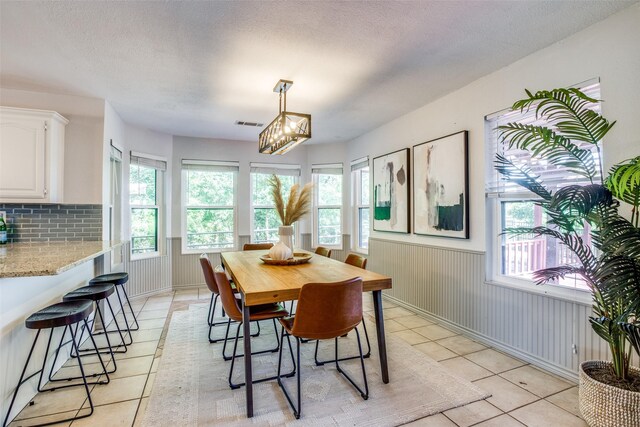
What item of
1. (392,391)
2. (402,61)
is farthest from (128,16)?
(392,391)

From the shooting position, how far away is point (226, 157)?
5.41 metres

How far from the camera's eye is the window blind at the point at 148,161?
4470 millimetres

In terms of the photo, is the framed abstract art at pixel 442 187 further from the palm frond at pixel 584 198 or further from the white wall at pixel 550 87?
the palm frond at pixel 584 198

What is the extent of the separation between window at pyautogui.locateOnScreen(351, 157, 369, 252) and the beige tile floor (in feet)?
7.41

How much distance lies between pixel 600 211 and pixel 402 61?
1750mm

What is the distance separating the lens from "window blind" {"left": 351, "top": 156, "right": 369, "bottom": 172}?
5.04m

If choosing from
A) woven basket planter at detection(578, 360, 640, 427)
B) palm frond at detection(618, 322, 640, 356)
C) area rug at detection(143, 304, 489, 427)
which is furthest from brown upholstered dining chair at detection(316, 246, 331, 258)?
palm frond at detection(618, 322, 640, 356)

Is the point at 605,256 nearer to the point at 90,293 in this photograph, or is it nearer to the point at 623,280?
the point at 623,280

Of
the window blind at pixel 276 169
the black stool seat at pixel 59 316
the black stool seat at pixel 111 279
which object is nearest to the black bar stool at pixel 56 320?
the black stool seat at pixel 59 316

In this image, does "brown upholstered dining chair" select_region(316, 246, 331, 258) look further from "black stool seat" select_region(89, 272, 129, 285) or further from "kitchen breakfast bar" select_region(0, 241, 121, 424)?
"kitchen breakfast bar" select_region(0, 241, 121, 424)

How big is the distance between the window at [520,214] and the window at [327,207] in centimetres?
310

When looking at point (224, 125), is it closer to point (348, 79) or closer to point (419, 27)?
point (348, 79)

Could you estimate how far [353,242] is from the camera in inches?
217

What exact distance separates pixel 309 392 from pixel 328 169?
411 centimetres
